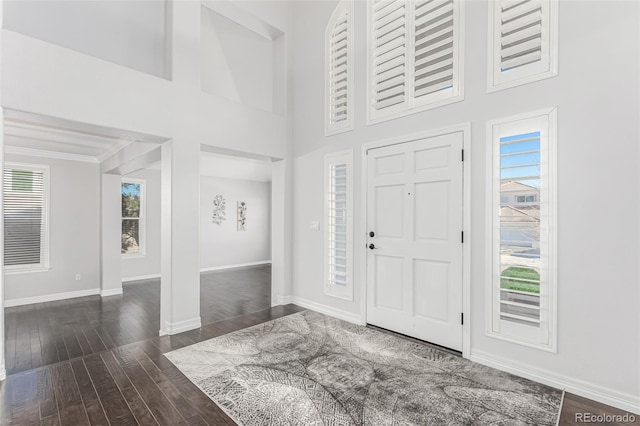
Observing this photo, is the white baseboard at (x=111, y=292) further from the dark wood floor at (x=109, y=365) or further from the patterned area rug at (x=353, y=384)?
the patterned area rug at (x=353, y=384)

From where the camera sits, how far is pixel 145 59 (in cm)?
367

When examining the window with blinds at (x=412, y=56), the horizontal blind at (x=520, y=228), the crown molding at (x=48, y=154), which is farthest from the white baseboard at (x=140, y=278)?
the horizontal blind at (x=520, y=228)

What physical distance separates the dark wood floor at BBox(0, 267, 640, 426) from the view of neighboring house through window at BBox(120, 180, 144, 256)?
1.66 meters

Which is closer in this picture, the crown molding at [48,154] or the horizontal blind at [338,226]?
the horizontal blind at [338,226]

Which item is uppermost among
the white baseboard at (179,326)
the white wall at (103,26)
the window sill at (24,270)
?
the white wall at (103,26)

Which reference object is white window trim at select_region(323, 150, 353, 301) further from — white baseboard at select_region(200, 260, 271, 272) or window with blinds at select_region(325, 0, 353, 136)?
white baseboard at select_region(200, 260, 271, 272)

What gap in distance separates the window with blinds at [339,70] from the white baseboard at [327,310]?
2312mm

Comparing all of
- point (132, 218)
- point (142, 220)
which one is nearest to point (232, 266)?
point (142, 220)

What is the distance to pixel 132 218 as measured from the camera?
6.74 meters

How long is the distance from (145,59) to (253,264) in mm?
6268

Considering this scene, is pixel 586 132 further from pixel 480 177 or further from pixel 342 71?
pixel 342 71

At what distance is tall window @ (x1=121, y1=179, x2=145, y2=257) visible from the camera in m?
6.65

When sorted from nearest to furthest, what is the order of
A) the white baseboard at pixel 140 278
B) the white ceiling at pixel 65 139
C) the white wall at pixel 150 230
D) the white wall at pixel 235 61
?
the white ceiling at pixel 65 139 → the white wall at pixel 235 61 → the white baseboard at pixel 140 278 → the white wall at pixel 150 230

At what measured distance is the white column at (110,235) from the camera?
5.66 m
